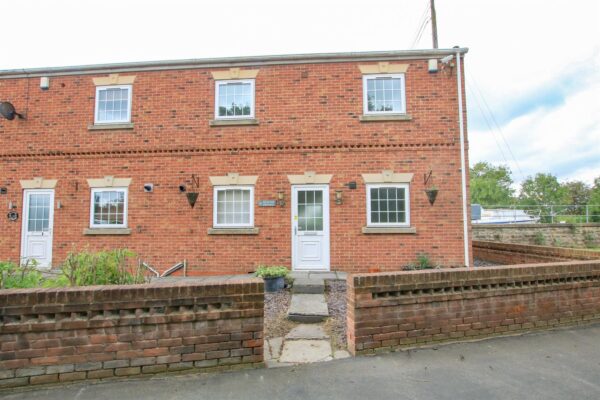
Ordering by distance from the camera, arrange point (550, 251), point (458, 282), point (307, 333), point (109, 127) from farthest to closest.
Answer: point (109, 127) < point (550, 251) < point (307, 333) < point (458, 282)

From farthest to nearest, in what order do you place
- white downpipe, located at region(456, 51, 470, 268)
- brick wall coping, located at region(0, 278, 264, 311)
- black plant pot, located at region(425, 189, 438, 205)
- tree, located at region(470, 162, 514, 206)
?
tree, located at region(470, 162, 514, 206) → white downpipe, located at region(456, 51, 470, 268) → black plant pot, located at region(425, 189, 438, 205) → brick wall coping, located at region(0, 278, 264, 311)

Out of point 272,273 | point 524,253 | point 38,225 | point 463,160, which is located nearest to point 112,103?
point 38,225

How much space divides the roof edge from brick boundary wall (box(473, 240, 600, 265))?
5.56 metres

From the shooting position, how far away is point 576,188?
47.7 metres

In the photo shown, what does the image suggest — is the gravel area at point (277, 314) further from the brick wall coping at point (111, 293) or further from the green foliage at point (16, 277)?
the green foliage at point (16, 277)

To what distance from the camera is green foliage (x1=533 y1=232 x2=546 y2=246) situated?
1536cm

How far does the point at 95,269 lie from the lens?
4227mm

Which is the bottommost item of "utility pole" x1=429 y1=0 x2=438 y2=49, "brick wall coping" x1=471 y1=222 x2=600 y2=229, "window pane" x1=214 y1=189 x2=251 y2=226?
"brick wall coping" x1=471 y1=222 x2=600 y2=229

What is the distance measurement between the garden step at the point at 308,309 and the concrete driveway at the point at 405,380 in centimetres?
128

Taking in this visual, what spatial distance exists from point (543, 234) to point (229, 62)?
52.1 feet

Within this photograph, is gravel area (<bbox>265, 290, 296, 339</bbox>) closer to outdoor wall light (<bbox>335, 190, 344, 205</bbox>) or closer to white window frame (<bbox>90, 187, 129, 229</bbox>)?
outdoor wall light (<bbox>335, 190, 344, 205</bbox>)

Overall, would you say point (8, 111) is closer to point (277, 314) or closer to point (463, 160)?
point (277, 314)

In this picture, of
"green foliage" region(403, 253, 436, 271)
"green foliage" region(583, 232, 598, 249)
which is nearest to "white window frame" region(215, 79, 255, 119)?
"green foliage" region(403, 253, 436, 271)

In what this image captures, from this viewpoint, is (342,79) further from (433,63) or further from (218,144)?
(218,144)
